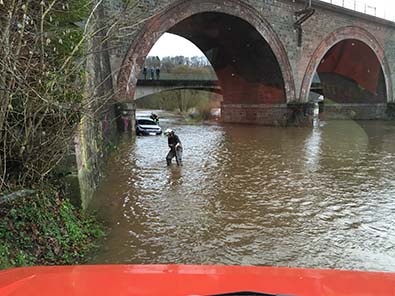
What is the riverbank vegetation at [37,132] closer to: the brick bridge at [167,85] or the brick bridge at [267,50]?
the brick bridge at [267,50]

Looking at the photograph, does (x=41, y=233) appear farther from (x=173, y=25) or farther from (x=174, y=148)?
(x=173, y=25)

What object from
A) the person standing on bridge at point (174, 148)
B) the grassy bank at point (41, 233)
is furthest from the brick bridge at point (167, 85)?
the grassy bank at point (41, 233)

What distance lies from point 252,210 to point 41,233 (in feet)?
10.8

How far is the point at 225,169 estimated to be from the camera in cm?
962

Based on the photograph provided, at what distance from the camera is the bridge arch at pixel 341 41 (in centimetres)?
2156

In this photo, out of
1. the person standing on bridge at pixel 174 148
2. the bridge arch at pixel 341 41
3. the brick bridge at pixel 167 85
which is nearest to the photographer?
the person standing on bridge at pixel 174 148

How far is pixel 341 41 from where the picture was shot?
24.8 metres

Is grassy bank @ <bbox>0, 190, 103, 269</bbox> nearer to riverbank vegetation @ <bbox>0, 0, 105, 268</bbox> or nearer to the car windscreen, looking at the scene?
riverbank vegetation @ <bbox>0, 0, 105, 268</bbox>

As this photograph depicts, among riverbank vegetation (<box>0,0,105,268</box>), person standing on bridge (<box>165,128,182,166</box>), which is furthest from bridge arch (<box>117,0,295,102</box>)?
riverbank vegetation (<box>0,0,105,268</box>)

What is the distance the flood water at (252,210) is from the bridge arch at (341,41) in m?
10.8

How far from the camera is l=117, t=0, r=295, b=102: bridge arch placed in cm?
1441

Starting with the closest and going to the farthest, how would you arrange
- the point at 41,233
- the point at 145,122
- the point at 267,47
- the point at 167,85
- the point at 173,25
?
the point at 41,233 → the point at 173,25 → the point at 267,47 → the point at 145,122 → the point at 167,85

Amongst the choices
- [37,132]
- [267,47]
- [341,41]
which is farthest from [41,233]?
[341,41]

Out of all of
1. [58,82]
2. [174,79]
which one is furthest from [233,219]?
[174,79]
